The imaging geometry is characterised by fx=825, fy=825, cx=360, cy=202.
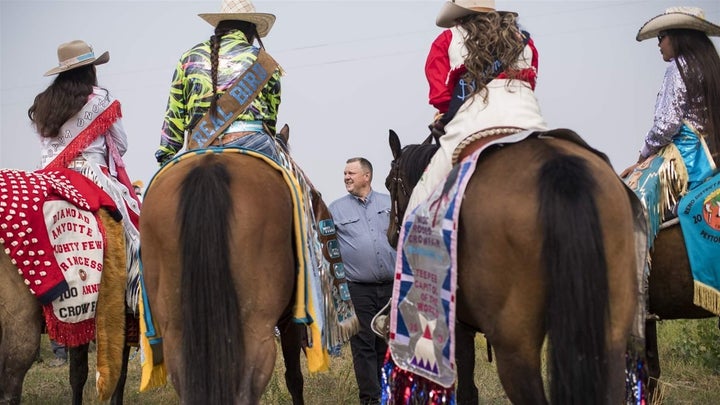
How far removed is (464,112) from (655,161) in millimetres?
1951

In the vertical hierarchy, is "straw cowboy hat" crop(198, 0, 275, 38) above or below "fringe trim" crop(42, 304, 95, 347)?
above

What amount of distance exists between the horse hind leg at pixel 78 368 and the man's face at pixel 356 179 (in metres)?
3.09

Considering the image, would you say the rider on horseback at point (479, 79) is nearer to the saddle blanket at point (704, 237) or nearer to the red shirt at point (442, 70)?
the red shirt at point (442, 70)

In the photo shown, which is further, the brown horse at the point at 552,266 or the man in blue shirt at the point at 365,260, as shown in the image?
the man in blue shirt at the point at 365,260

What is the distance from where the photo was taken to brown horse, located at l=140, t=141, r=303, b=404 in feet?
13.1

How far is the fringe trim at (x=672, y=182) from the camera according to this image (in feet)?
18.7

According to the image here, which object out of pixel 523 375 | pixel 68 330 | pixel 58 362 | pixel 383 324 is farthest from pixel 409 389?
pixel 58 362

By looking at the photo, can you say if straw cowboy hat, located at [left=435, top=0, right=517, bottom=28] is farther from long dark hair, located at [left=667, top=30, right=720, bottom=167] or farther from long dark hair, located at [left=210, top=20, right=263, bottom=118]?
long dark hair, located at [left=667, top=30, right=720, bottom=167]

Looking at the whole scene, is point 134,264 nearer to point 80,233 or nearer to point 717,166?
point 80,233

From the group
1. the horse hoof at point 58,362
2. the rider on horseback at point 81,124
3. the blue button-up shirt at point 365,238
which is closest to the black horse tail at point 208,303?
the rider on horseback at point 81,124

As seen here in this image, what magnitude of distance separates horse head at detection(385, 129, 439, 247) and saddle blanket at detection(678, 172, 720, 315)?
5.96ft

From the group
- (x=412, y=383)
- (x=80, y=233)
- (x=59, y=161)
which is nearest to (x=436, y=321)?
(x=412, y=383)

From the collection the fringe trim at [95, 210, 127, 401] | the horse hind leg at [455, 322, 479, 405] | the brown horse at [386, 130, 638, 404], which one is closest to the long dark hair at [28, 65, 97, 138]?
the fringe trim at [95, 210, 127, 401]

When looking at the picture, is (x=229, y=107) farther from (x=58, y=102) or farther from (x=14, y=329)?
(x=58, y=102)
